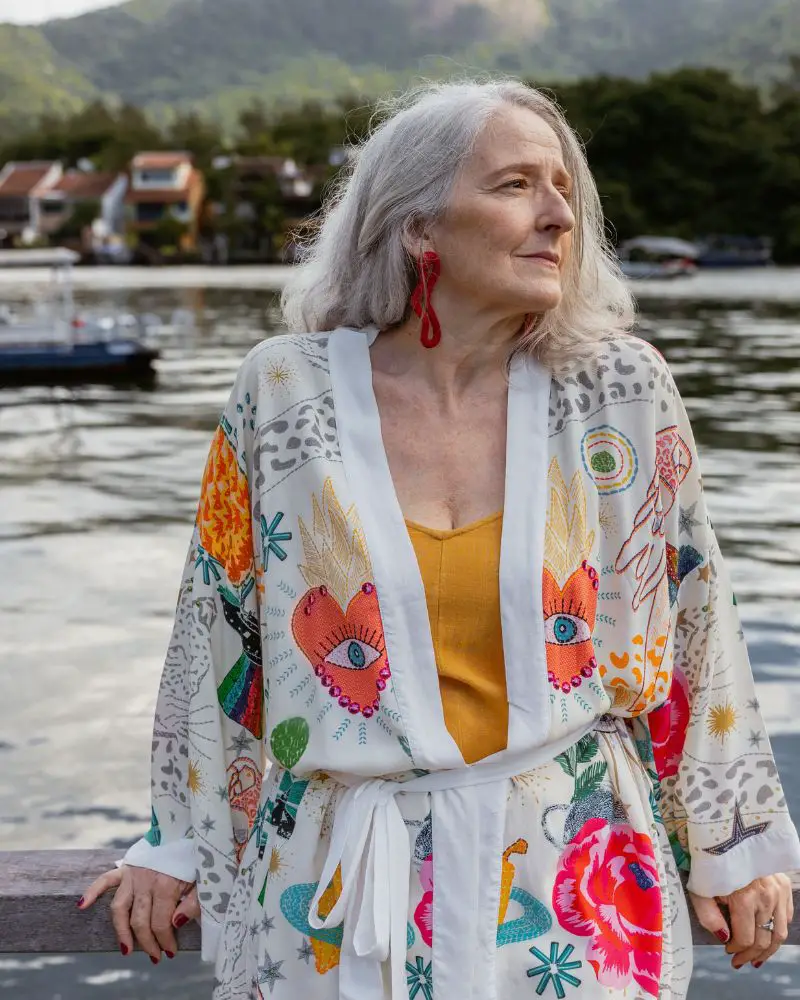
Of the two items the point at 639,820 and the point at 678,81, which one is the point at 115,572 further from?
the point at 678,81

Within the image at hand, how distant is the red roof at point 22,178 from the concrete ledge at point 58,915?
127 m

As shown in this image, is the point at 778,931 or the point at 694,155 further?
the point at 694,155

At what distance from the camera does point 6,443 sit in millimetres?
20625

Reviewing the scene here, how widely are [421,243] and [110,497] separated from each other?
14.0 meters

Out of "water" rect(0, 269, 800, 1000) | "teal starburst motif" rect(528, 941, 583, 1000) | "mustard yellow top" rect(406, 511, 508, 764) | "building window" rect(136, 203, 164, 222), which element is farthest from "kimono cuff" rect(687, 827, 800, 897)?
"building window" rect(136, 203, 164, 222)

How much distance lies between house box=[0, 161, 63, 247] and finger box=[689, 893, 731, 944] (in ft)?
402

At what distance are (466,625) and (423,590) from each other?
7cm

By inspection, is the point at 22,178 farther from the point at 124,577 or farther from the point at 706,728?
the point at 706,728

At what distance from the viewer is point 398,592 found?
5.37 feet

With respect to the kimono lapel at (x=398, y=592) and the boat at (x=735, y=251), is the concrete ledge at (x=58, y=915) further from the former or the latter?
the boat at (x=735, y=251)

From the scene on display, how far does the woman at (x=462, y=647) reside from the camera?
1.60m

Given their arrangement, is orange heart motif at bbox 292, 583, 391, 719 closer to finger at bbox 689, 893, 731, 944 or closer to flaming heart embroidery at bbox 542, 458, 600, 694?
flaming heart embroidery at bbox 542, 458, 600, 694

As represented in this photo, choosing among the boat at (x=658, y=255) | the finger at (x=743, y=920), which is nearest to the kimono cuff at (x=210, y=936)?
the finger at (x=743, y=920)

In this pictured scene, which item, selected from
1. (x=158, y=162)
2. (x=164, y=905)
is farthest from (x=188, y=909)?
(x=158, y=162)
